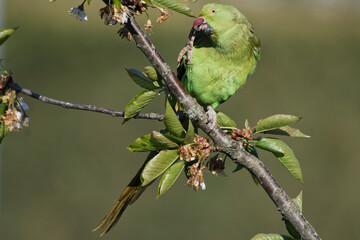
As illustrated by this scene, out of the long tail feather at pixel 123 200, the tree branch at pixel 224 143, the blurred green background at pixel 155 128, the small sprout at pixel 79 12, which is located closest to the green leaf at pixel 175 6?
the tree branch at pixel 224 143

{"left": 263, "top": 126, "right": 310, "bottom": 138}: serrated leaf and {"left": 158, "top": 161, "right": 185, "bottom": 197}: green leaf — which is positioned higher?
{"left": 263, "top": 126, "right": 310, "bottom": 138}: serrated leaf

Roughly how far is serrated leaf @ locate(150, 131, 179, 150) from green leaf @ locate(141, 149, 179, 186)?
12 millimetres

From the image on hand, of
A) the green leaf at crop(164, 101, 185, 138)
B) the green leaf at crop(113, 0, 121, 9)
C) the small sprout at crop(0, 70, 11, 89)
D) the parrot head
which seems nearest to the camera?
the green leaf at crop(113, 0, 121, 9)

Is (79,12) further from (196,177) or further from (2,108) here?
(196,177)

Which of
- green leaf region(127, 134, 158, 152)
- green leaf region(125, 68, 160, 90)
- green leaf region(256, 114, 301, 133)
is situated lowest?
green leaf region(127, 134, 158, 152)

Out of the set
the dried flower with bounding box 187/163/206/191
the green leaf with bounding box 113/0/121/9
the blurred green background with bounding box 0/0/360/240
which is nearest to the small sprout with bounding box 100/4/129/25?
the green leaf with bounding box 113/0/121/9

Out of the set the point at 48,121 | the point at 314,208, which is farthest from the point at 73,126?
the point at 314,208

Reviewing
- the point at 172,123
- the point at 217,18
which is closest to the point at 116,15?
the point at 172,123

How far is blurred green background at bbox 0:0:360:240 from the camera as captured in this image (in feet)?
16.5

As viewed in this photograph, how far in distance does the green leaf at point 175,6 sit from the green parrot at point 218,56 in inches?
22.8

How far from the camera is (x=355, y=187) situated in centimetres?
639

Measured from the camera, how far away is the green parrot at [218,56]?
157 centimetres

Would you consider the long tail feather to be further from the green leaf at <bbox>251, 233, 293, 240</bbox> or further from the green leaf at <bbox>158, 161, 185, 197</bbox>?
the green leaf at <bbox>251, 233, 293, 240</bbox>

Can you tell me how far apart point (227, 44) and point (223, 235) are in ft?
12.0
